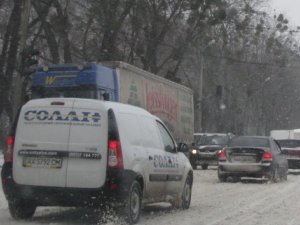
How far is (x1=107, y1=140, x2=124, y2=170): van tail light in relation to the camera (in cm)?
944

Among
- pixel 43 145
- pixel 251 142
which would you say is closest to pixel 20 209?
pixel 43 145

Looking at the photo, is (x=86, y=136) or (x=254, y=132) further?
(x=254, y=132)

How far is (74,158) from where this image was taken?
9539 mm

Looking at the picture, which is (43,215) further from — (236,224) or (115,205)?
(236,224)

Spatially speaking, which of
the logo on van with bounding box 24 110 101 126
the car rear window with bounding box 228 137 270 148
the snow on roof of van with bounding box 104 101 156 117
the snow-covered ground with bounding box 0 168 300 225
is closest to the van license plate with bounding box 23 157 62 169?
the logo on van with bounding box 24 110 101 126

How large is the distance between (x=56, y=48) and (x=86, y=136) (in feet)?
67.3

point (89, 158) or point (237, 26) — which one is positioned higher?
point (237, 26)

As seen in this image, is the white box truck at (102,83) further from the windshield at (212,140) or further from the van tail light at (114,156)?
the windshield at (212,140)

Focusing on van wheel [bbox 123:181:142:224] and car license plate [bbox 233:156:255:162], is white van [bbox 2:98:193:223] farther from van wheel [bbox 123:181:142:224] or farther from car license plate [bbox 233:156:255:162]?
car license plate [bbox 233:156:255:162]

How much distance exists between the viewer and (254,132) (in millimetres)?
75875

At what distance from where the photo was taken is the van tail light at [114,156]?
9438 mm

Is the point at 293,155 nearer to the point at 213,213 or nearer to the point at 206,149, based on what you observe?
the point at 206,149

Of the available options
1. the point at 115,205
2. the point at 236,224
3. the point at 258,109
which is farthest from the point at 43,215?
the point at 258,109

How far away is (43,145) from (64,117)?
20.1 inches
